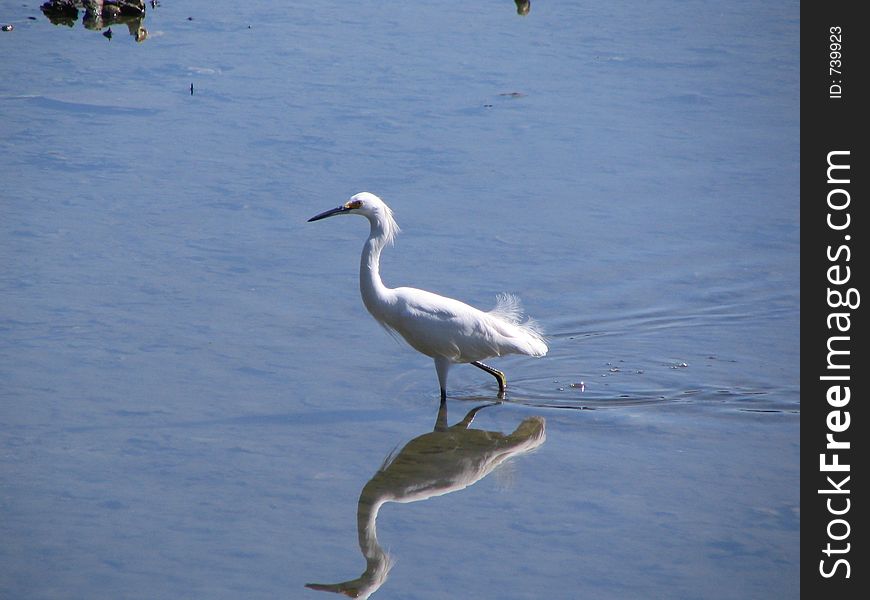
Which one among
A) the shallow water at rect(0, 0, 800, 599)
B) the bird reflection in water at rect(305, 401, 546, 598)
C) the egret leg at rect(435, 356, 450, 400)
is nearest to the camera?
the shallow water at rect(0, 0, 800, 599)

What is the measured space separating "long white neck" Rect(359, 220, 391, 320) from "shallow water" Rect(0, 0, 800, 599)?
0.55m

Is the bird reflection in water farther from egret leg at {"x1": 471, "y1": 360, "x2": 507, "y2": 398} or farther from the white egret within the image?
the white egret

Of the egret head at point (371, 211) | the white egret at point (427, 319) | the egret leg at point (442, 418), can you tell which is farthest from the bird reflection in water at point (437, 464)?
the egret head at point (371, 211)

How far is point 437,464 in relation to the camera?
6.92 m

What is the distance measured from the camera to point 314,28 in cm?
1614

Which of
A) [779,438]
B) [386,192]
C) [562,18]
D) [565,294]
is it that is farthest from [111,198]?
[562,18]

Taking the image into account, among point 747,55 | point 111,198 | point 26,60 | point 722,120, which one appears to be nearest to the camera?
point 111,198

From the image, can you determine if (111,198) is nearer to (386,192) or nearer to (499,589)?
(386,192)

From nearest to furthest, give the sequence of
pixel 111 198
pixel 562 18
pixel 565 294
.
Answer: pixel 565 294 → pixel 111 198 → pixel 562 18

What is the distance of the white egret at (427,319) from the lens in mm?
7535

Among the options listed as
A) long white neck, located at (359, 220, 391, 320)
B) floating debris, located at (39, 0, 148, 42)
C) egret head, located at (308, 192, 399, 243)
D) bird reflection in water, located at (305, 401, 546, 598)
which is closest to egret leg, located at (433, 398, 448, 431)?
bird reflection in water, located at (305, 401, 546, 598)

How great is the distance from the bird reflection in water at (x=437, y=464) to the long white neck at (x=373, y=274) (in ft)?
2.48

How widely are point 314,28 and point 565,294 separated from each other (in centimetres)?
835

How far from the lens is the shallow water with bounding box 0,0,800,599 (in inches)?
234
